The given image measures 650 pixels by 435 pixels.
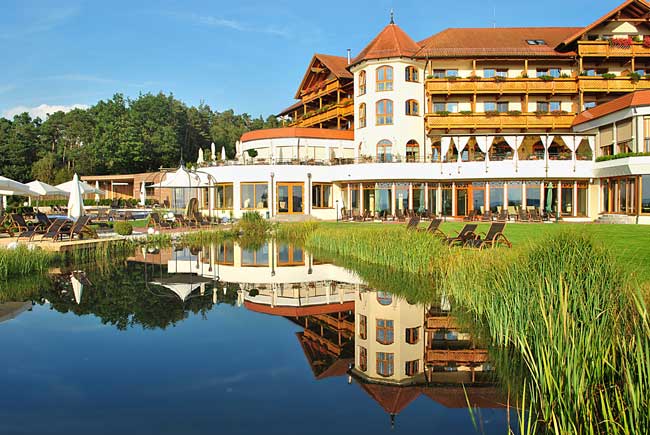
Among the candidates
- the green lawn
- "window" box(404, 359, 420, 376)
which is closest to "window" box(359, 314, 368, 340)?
"window" box(404, 359, 420, 376)

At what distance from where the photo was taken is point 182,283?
12.3 metres

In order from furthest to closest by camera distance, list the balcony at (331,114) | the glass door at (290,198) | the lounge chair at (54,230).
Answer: the balcony at (331,114) → the glass door at (290,198) → the lounge chair at (54,230)

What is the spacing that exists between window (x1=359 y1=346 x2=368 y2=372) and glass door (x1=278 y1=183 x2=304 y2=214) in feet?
87.7

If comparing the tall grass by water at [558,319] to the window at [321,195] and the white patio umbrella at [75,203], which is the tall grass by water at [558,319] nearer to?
the white patio umbrella at [75,203]

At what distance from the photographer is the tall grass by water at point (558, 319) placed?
4.18m

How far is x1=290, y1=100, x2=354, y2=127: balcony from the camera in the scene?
128 feet

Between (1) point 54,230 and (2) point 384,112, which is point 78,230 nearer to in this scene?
(1) point 54,230

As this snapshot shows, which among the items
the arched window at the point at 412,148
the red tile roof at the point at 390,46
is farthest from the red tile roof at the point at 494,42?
the arched window at the point at 412,148

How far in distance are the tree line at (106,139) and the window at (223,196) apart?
20.3 metres

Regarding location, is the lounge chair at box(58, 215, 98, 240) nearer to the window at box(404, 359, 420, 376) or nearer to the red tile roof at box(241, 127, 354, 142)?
the window at box(404, 359, 420, 376)

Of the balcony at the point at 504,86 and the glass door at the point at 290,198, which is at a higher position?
the balcony at the point at 504,86

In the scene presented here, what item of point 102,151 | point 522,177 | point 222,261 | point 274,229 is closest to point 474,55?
point 522,177

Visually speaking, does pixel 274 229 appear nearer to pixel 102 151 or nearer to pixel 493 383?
pixel 493 383

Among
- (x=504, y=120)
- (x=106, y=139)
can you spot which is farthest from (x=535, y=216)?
(x=106, y=139)
